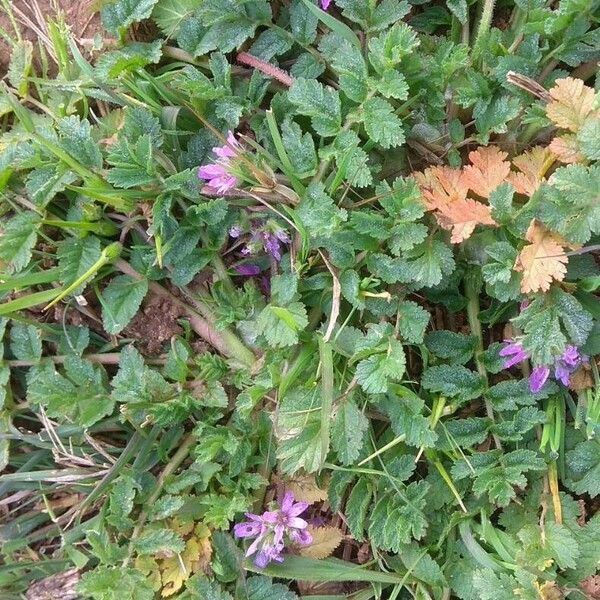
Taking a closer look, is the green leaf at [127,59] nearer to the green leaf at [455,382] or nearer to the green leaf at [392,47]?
the green leaf at [392,47]

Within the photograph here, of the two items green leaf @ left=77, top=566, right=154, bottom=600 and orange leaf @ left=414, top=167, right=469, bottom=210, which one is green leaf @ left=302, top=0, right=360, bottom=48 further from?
green leaf @ left=77, top=566, right=154, bottom=600

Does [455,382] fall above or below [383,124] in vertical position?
below

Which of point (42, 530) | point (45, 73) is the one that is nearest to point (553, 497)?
point (42, 530)

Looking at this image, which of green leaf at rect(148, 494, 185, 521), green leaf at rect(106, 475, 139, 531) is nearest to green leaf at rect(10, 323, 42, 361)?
green leaf at rect(106, 475, 139, 531)

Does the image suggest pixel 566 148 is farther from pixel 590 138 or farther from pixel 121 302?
pixel 121 302

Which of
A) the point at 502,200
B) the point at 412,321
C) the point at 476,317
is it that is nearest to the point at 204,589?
the point at 412,321

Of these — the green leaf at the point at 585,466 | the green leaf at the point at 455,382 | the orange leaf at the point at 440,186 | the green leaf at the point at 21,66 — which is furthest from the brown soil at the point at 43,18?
the green leaf at the point at 585,466
